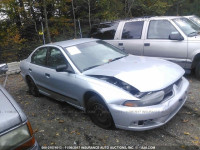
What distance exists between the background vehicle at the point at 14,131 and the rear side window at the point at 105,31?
5014mm

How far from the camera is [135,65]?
364 centimetres

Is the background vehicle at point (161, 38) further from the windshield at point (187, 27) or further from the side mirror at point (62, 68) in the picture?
the side mirror at point (62, 68)

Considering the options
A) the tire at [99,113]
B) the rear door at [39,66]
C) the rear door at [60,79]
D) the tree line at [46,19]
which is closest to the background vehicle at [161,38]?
the rear door at [39,66]

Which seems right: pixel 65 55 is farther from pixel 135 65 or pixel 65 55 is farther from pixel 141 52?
pixel 141 52

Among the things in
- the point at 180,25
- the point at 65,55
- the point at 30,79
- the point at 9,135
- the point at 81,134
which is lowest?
the point at 81,134

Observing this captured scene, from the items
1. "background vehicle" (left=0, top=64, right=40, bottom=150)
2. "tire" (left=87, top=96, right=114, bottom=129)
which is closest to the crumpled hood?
"tire" (left=87, top=96, right=114, bottom=129)

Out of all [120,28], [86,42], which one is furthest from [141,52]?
[86,42]

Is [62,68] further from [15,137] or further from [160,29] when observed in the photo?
[160,29]

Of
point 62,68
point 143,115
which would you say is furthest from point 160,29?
point 143,115

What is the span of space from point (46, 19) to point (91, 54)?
25.2 ft

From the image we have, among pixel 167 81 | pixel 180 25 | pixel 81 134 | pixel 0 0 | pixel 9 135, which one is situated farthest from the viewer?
pixel 0 0

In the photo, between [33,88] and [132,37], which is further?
[132,37]

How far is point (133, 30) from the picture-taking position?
607cm

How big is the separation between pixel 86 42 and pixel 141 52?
7.00 ft
